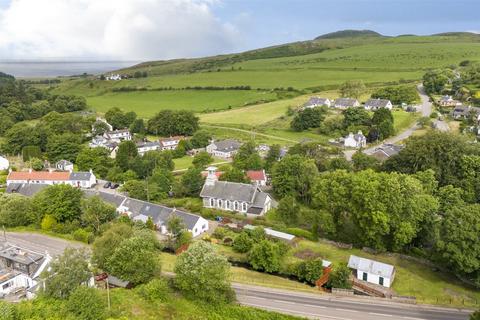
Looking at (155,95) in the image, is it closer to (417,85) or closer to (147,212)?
(417,85)

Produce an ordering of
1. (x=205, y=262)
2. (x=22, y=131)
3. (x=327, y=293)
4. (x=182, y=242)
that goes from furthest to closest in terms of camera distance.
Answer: (x=22, y=131) → (x=182, y=242) → (x=327, y=293) → (x=205, y=262)

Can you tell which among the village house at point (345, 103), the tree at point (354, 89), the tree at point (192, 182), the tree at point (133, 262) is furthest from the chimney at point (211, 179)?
the tree at point (354, 89)

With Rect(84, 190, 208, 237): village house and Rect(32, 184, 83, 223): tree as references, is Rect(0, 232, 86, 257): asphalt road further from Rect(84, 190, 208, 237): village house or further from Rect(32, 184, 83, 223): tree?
Rect(84, 190, 208, 237): village house

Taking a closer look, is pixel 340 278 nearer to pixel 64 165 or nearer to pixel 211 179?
pixel 211 179

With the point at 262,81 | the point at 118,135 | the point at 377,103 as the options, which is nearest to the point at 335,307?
the point at 118,135

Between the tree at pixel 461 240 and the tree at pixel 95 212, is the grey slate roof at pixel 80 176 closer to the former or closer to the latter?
the tree at pixel 95 212

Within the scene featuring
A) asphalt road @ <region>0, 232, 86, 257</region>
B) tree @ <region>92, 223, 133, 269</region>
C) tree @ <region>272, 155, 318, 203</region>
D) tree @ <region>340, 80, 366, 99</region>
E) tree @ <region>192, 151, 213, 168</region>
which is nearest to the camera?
tree @ <region>92, 223, 133, 269</region>

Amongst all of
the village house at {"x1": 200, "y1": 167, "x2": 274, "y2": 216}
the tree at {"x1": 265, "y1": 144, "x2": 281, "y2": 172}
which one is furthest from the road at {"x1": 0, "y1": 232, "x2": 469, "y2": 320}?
the tree at {"x1": 265, "y1": 144, "x2": 281, "y2": 172}

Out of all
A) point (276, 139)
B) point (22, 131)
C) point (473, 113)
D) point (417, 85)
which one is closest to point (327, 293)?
point (276, 139)
